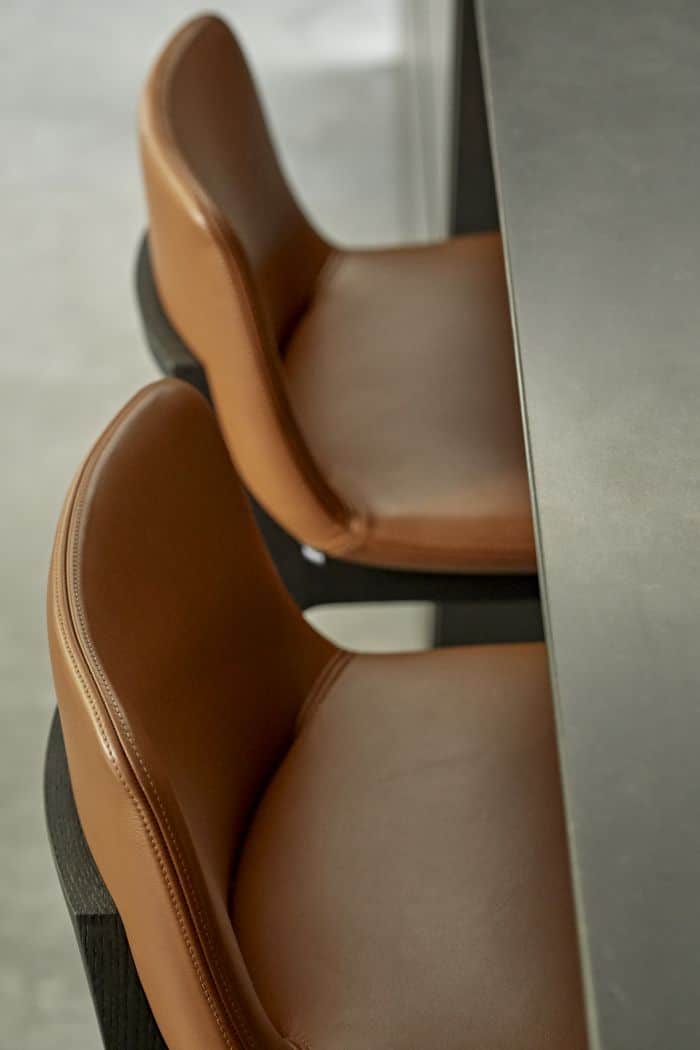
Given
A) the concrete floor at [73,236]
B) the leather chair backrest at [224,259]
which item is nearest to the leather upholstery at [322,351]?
the leather chair backrest at [224,259]

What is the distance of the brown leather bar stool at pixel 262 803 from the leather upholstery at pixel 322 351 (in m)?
0.16

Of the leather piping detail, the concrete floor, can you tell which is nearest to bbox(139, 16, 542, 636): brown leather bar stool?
the leather piping detail

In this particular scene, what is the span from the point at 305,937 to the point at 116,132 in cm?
275

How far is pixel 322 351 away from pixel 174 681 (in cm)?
70

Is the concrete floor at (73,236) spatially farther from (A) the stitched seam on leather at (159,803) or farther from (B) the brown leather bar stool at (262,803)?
(A) the stitched seam on leather at (159,803)

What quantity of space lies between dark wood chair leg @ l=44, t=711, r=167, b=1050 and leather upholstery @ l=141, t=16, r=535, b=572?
0.45 m

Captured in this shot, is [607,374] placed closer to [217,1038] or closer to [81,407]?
[217,1038]

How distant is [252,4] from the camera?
4.07m

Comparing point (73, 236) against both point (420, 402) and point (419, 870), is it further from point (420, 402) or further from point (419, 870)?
point (419, 870)

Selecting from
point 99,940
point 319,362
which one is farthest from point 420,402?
point 99,940

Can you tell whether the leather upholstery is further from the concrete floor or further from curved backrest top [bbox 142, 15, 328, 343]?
the concrete floor

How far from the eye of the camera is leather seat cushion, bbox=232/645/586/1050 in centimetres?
89

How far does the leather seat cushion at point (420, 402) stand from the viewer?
4.22ft

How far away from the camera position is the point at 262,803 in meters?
1.05
